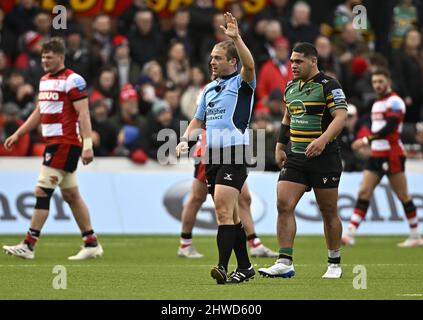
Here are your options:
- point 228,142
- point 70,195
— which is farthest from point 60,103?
point 228,142

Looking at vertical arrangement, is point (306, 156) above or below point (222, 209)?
above

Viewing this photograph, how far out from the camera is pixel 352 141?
21.6 m

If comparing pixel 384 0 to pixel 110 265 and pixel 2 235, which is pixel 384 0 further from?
pixel 110 265

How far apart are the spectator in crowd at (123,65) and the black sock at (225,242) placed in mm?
11723

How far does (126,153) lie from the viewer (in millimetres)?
20875

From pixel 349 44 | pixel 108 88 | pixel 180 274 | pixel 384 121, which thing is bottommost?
pixel 180 274

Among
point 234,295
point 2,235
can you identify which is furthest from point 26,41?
point 234,295

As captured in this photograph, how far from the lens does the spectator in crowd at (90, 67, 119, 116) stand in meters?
22.4

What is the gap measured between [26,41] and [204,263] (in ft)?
33.2

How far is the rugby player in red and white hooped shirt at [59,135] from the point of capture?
1485cm

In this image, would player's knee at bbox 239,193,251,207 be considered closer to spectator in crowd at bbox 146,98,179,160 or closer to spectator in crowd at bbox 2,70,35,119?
spectator in crowd at bbox 146,98,179,160

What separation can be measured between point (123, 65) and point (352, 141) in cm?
489

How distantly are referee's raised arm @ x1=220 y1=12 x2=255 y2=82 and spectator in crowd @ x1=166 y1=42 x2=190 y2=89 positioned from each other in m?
11.6

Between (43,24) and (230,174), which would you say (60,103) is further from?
(43,24)
